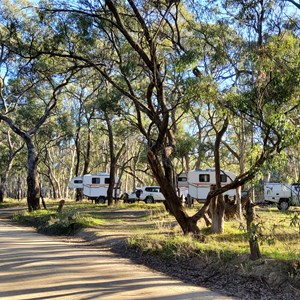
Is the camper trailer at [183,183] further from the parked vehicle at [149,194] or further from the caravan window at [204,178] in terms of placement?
the caravan window at [204,178]

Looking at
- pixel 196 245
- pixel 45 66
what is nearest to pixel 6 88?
pixel 45 66

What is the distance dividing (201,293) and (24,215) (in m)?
18.6

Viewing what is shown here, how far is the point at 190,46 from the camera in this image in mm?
16094

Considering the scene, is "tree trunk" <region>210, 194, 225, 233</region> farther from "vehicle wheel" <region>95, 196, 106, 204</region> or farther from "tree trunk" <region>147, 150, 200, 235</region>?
"vehicle wheel" <region>95, 196, 106, 204</region>

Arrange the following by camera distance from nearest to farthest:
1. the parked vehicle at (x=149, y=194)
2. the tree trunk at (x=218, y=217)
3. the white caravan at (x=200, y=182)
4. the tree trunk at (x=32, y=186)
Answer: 1. the tree trunk at (x=218, y=217)
2. the tree trunk at (x=32, y=186)
3. the white caravan at (x=200, y=182)
4. the parked vehicle at (x=149, y=194)

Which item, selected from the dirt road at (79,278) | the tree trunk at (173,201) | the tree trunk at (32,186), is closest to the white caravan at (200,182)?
the tree trunk at (32,186)

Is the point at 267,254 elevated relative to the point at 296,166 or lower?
lower

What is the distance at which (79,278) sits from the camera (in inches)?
328

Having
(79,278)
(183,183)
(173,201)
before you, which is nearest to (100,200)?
(183,183)

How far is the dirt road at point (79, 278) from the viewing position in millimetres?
7129

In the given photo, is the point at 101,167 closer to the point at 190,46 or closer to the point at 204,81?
the point at 190,46

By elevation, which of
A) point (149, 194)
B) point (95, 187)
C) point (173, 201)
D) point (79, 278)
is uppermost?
point (95, 187)

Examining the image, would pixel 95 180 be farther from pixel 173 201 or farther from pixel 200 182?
pixel 173 201

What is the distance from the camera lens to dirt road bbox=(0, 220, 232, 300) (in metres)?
7.13
